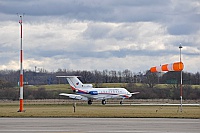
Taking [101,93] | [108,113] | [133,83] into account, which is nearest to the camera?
[108,113]

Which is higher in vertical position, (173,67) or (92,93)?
(173,67)

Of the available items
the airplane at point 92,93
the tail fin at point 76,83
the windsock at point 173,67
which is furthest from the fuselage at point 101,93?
the windsock at point 173,67

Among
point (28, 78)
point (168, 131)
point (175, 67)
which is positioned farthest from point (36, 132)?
point (28, 78)

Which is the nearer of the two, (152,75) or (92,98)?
(92,98)

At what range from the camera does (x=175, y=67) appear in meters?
42.8

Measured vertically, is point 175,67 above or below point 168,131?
above

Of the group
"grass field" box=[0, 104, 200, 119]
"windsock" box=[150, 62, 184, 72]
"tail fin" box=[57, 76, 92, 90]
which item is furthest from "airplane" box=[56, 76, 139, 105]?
"windsock" box=[150, 62, 184, 72]

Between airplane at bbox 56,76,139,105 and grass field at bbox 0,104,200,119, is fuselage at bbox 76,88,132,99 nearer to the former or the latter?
airplane at bbox 56,76,139,105

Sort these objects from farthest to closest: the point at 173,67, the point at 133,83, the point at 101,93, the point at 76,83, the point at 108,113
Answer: the point at 133,83
the point at 76,83
the point at 101,93
the point at 173,67
the point at 108,113

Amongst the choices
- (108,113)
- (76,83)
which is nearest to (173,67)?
(108,113)

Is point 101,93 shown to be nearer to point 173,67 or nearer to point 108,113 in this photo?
point 173,67

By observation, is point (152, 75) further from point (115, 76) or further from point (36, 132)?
point (36, 132)

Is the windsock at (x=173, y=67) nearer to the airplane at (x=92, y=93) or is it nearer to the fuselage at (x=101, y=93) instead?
the airplane at (x=92, y=93)

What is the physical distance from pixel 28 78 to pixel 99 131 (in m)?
151
